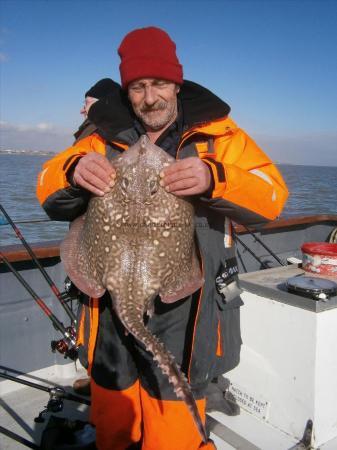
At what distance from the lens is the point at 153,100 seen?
96.3 inches

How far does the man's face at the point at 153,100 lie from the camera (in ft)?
8.13

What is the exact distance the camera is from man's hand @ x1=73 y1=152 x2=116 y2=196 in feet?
6.76

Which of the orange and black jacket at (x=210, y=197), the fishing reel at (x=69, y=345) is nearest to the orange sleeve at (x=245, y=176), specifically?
the orange and black jacket at (x=210, y=197)

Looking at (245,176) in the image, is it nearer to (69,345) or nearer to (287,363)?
(287,363)

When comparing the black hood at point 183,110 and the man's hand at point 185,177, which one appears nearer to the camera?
the man's hand at point 185,177

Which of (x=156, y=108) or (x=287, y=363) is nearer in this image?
(x=156, y=108)

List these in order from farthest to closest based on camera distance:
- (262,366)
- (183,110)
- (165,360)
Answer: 1. (262,366)
2. (183,110)
3. (165,360)

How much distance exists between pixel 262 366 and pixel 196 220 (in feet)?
4.87

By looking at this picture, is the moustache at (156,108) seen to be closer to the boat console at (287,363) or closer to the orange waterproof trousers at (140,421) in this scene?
the boat console at (287,363)

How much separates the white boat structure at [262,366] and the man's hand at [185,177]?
137cm

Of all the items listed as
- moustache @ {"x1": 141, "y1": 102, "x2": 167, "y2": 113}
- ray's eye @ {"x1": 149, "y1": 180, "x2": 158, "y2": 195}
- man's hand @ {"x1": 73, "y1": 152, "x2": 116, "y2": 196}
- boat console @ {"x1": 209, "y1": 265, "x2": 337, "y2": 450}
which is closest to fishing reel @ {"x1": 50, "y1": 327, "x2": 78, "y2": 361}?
boat console @ {"x1": 209, "y1": 265, "x2": 337, "y2": 450}

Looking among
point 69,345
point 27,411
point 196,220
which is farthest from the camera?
point 27,411

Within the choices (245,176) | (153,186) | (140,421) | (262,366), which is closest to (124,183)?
(153,186)

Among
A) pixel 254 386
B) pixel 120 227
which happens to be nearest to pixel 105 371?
pixel 120 227
